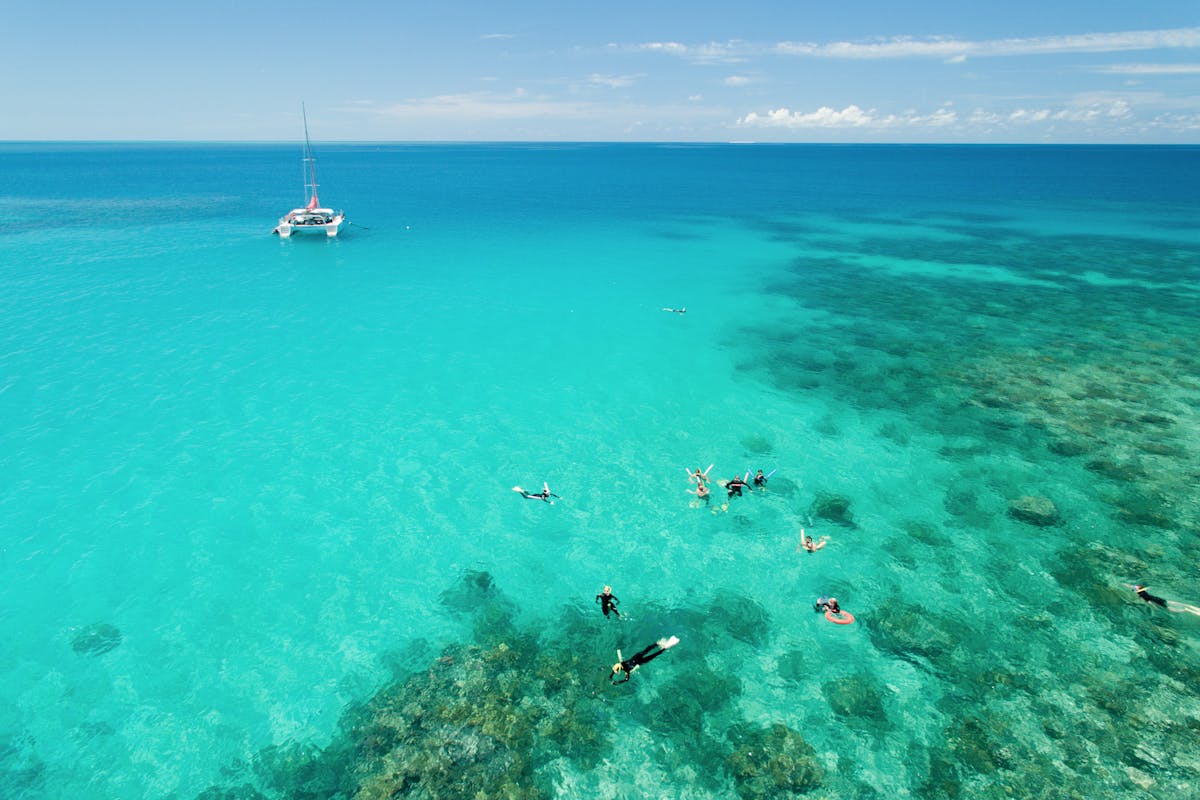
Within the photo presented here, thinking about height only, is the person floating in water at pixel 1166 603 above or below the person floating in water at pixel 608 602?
above

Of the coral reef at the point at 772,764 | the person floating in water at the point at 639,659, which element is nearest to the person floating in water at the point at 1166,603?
the coral reef at the point at 772,764

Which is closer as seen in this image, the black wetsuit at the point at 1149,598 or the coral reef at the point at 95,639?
the coral reef at the point at 95,639

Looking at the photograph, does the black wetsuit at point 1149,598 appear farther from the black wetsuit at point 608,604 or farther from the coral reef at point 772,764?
the black wetsuit at point 608,604

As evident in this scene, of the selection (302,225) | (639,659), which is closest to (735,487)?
(639,659)

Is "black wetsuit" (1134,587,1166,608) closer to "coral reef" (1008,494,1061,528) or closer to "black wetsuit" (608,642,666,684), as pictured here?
"coral reef" (1008,494,1061,528)

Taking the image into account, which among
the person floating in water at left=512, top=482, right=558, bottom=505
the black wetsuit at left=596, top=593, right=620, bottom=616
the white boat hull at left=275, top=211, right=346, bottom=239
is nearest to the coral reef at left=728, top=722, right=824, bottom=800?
the black wetsuit at left=596, top=593, right=620, bottom=616

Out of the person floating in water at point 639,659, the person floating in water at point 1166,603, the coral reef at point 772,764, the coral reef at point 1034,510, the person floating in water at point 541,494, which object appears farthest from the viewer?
the person floating in water at point 541,494

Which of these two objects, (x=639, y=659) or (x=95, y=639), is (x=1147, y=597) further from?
(x=95, y=639)
